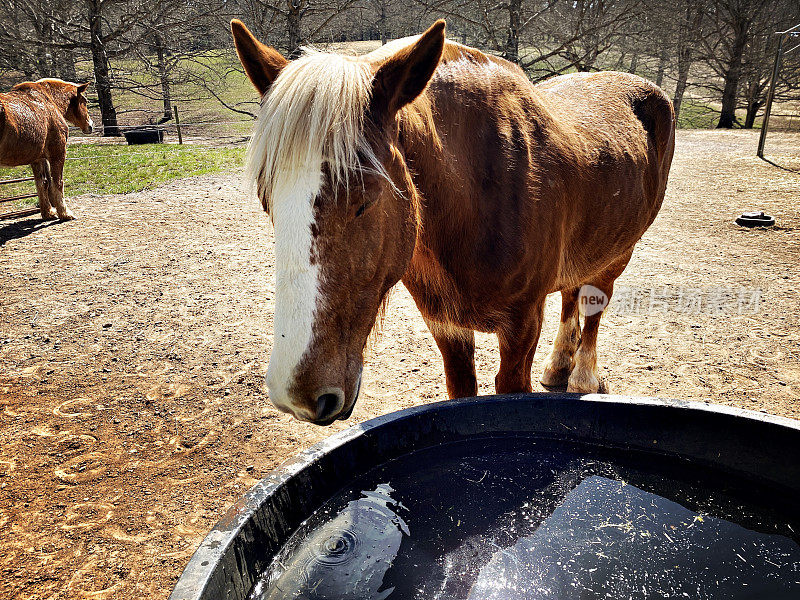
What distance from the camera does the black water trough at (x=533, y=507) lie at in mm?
1332

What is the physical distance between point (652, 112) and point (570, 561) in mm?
3078

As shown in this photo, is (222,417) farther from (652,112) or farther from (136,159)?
(136,159)

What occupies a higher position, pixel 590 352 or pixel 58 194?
pixel 58 194

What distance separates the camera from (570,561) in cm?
143

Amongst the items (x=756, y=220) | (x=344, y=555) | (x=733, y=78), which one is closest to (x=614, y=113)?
(x=344, y=555)

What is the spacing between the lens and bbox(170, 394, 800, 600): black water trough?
1332mm

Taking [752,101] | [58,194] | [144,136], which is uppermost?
[752,101]

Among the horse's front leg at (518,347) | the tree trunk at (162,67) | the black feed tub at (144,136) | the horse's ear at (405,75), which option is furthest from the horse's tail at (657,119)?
the tree trunk at (162,67)

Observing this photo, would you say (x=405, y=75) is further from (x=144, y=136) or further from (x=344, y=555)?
(x=144, y=136)

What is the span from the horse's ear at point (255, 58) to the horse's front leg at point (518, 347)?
132cm

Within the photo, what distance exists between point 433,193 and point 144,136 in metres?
16.0

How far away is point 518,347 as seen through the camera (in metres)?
2.28

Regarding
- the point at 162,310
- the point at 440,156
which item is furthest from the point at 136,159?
the point at 440,156

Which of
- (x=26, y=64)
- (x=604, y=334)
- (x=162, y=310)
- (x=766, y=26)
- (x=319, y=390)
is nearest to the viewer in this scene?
(x=319, y=390)
